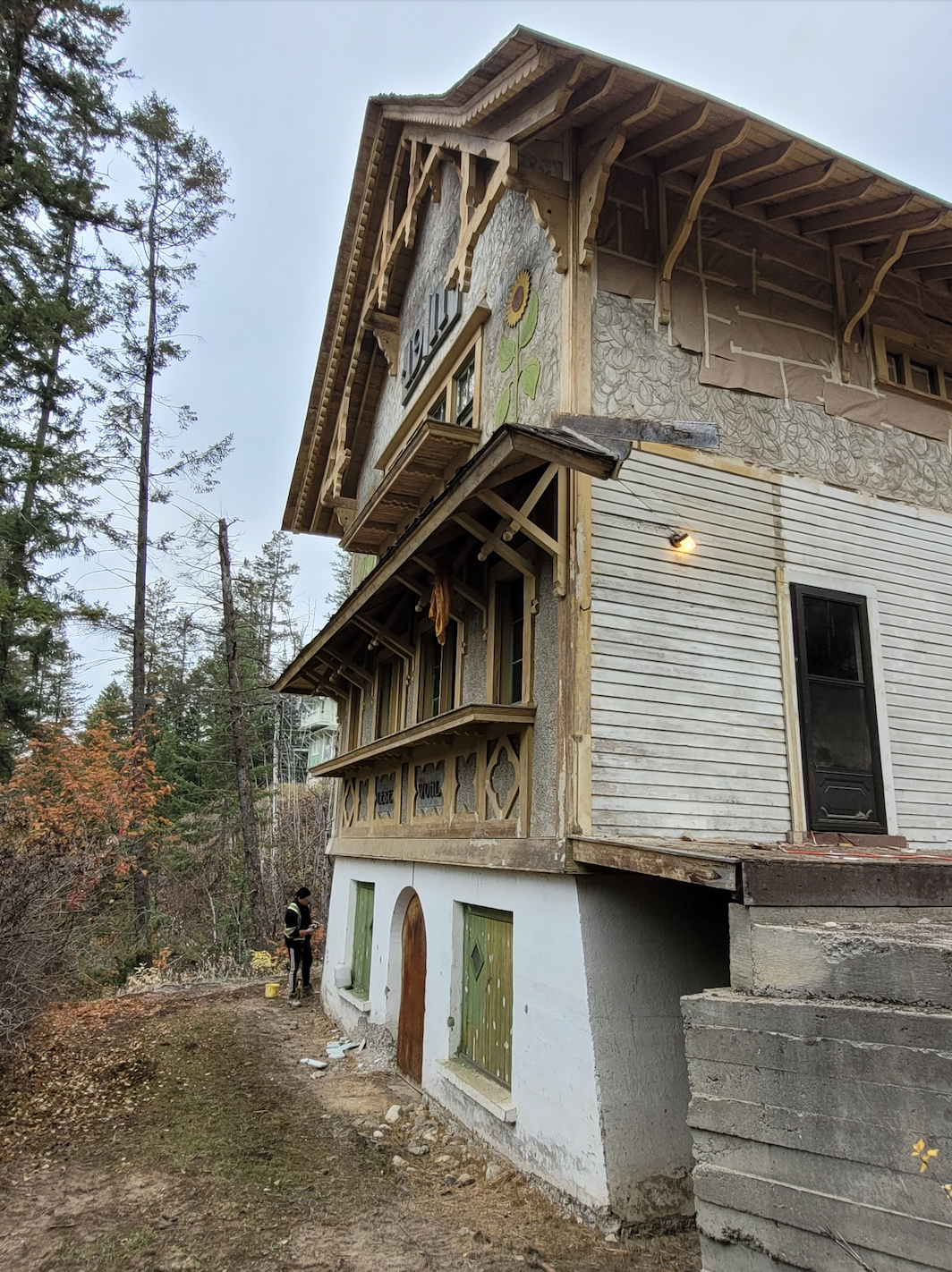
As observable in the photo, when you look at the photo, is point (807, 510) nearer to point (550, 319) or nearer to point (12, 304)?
point (550, 319)

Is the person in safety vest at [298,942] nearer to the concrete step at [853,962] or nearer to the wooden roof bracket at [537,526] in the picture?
the wooden roof bracket at [537,526]

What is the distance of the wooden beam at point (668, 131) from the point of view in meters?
6.16

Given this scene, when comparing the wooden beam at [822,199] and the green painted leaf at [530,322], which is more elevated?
the wooden beam at [822,199]

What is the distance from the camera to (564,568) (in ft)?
20.5

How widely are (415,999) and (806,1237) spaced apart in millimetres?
6365

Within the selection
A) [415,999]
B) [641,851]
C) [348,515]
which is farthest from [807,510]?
[348,515]

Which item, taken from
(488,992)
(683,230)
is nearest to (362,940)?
(488,992)

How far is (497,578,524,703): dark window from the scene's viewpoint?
7414mm

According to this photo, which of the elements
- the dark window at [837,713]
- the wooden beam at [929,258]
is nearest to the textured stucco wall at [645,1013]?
the dark window at [837,713]

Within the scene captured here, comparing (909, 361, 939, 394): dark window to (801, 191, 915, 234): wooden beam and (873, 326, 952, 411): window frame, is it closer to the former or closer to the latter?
(873, 326, 952, 411): window frame

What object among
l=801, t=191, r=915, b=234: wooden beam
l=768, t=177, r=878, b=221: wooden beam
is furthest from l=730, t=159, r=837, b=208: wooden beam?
l=801, t=191, r=915, b=234: wooden beam

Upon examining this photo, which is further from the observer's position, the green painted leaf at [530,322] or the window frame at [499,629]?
the green painted leaf at [530,322]

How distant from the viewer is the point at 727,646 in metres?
6.73

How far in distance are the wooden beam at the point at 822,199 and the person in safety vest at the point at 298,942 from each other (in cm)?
1218
